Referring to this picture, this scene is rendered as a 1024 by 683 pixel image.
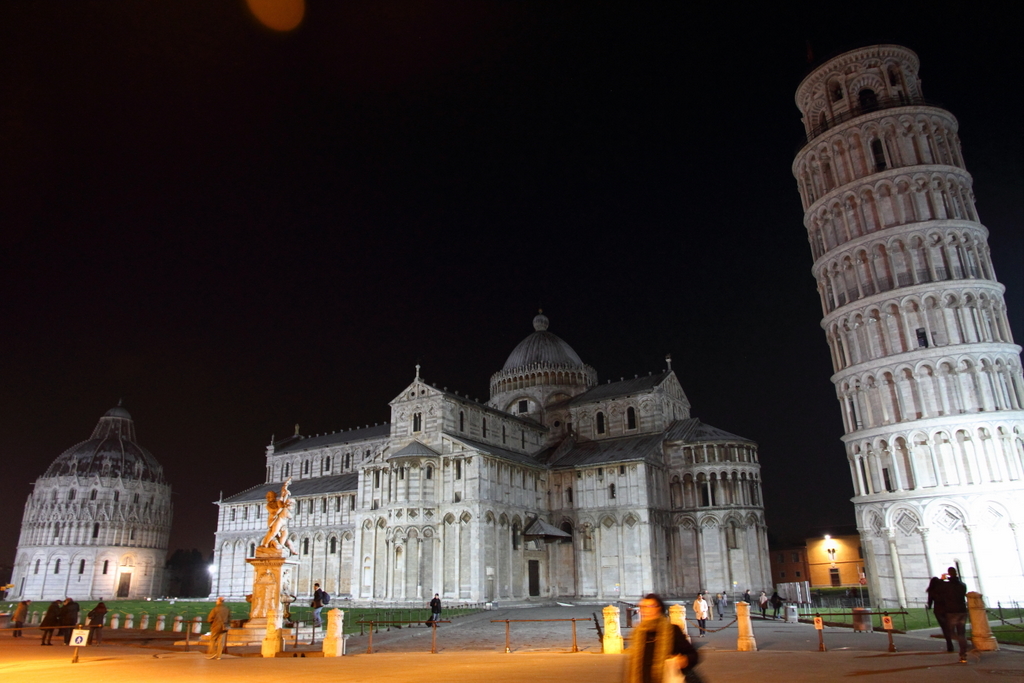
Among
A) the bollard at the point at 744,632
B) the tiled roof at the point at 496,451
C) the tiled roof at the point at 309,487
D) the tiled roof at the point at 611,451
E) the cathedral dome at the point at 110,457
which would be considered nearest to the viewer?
the bollard at the point at 744,632

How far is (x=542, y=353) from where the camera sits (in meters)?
62.8

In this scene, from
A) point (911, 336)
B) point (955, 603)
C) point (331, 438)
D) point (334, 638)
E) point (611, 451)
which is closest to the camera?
point (955, 603)

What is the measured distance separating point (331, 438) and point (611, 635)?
57.1 metres

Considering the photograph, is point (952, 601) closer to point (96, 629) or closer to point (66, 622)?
point (96, 629)

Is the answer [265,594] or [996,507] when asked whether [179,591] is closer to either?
[265,594]

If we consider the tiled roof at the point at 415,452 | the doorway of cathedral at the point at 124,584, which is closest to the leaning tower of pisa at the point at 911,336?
the tiled roof at the point at 415,452

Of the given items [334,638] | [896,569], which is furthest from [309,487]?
[896,569]

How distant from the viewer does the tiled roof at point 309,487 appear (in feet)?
195

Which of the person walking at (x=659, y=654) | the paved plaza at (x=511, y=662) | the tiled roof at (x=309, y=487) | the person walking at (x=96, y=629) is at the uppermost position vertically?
the tiled roof at (x=309, y=487)

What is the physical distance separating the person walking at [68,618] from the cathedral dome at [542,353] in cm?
4317

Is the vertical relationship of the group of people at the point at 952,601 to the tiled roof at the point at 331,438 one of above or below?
below

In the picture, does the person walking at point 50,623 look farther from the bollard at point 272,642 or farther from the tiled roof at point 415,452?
the tiled roof at point 415,452

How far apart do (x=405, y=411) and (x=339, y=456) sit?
21.2 metres

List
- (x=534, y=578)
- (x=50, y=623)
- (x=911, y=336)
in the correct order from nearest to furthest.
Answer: (x=50, y=623), (x=911, y=336), (x=534, y=578)
